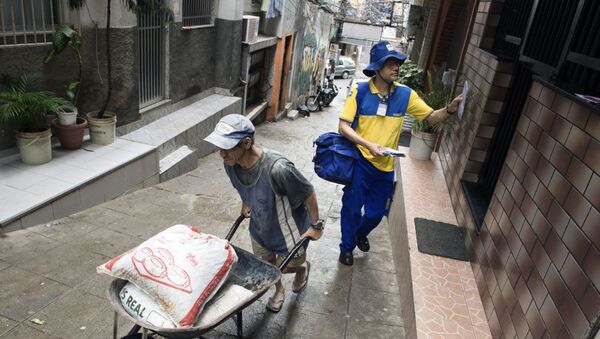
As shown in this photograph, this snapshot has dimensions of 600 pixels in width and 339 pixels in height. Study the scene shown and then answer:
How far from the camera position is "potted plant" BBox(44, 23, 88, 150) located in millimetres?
5059

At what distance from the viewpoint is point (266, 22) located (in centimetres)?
1341

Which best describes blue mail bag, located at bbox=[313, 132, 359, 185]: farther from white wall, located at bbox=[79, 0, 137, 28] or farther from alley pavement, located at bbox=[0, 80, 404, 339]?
white wall, located at bbox=[79, 0, 137, 28]

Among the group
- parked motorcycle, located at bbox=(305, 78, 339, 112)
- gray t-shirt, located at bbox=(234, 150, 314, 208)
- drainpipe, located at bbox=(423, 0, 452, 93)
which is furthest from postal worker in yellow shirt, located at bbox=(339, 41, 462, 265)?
parked motorcycle, located at bbox=(305, 78, 339, 112)

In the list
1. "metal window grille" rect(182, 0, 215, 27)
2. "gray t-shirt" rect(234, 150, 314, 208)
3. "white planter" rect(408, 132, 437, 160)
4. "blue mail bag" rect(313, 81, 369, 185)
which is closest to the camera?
"gray t-shirt" rect(234, 150, 314, 208)

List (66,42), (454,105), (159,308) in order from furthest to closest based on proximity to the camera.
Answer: (66,42)
(454,105)
(159,308)

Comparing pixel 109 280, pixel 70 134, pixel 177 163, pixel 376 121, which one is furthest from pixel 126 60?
pixel 376 121

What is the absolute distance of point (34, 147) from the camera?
4930 millimetres

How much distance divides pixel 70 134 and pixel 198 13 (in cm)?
489

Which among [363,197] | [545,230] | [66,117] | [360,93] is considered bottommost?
[66,117]

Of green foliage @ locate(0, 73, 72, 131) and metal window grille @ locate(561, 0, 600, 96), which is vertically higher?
metal window grille @ locate(561, 0, 600, 96)

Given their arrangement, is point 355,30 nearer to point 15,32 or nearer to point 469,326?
point 15,32

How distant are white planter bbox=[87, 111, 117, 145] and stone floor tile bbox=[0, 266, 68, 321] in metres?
2.81

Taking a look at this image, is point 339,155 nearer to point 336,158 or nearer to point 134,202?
point 336,158

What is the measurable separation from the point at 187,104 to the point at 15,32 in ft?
14.2
